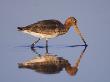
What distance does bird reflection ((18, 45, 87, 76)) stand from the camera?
9.21 m

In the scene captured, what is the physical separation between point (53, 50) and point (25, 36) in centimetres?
140

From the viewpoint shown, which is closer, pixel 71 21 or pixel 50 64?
pixel 50 64

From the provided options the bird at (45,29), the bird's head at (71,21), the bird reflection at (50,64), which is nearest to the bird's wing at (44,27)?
the bird at (45,29)

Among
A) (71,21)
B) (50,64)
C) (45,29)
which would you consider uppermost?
(71,21)

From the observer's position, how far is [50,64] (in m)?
9.57

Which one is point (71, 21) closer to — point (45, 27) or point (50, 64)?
point (45, 27)

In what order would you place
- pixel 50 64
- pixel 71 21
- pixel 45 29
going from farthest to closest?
pixel 71 21 < pixel 45 29 < pixel 50 64

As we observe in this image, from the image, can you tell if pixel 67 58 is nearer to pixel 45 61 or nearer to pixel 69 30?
pixel 45 61

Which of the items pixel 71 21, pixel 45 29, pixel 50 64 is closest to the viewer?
pixel 50 64

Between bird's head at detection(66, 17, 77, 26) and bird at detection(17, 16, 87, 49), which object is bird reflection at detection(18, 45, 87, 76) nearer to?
bird at detection(17, 16, 87, 49)

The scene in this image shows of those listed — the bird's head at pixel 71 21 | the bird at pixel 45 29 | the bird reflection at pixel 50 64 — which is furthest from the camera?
the bird's head at pixel 71 21

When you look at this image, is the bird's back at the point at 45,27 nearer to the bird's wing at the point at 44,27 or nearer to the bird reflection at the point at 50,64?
the bird's wing at the point at 44,27

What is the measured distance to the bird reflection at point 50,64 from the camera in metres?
9.21

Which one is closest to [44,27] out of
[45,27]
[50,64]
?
[45,27]
